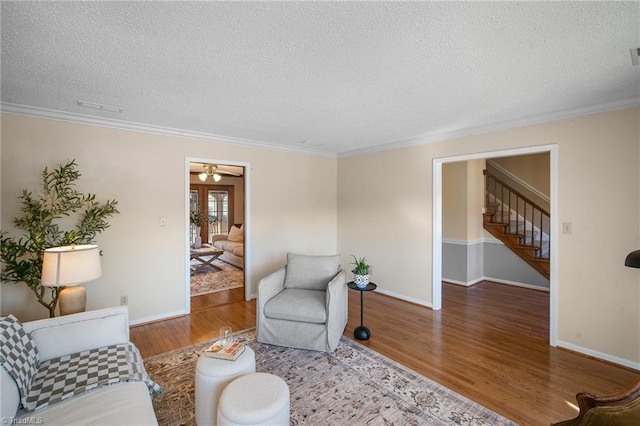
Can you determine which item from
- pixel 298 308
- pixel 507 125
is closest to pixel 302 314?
pixel 298 308

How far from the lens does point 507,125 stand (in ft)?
10.9

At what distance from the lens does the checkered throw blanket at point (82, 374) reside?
1.55m

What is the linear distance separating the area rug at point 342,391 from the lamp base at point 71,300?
78cm

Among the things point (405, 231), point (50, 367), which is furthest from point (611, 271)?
point (50, 367)

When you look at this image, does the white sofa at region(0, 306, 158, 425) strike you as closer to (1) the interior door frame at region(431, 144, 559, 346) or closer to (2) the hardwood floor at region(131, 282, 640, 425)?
(2) the hardwood floor at region(131, 282, 640, 425)

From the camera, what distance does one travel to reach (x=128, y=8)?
1451 millimetres

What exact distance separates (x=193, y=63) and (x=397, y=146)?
3243 millimetres

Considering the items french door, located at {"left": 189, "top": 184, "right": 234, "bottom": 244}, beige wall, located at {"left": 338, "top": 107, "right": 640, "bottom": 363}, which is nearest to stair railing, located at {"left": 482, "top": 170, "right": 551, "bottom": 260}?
beige wall, located at {"left": 338, "top": 107, "right": 640, "bottom": 363}

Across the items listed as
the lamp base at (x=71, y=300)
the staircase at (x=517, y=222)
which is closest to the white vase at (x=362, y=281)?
the lamp base at (x=71, y=300)

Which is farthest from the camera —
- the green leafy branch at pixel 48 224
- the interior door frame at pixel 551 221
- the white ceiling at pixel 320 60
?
the interior door frame at pixel 551 221

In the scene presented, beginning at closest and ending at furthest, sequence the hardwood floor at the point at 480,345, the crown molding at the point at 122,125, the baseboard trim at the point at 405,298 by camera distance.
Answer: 1. the hardwood floor at the point at 480,345
2. the crown molding at the point at 122,125
3. the baseboard trim at the point at 405,298

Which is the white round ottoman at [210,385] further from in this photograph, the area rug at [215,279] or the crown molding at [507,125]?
the crown molding at [507,125]

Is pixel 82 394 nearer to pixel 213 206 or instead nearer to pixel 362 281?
pixel 362 281

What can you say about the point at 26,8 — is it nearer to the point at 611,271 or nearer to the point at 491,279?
the point at 611,271
